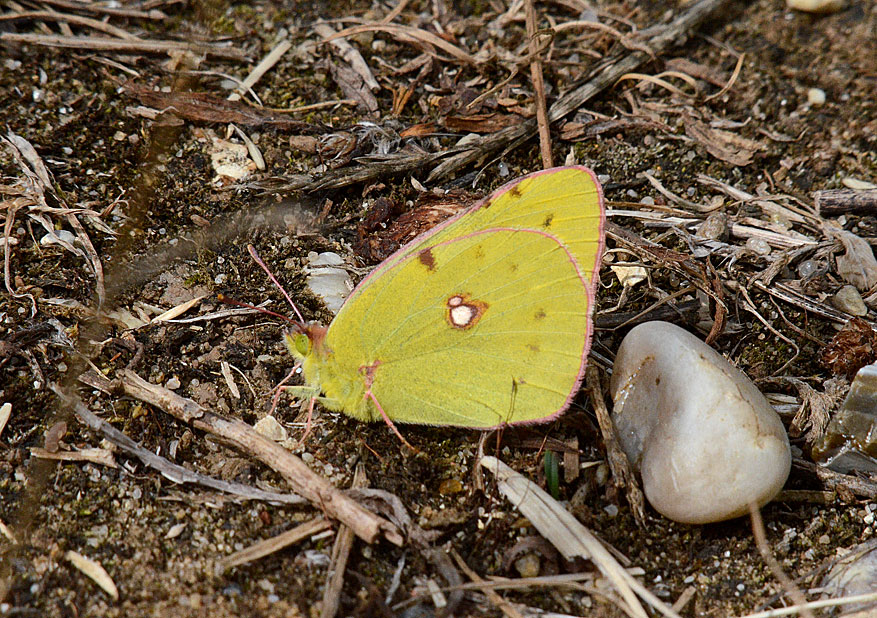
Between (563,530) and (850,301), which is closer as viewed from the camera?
(563,530)

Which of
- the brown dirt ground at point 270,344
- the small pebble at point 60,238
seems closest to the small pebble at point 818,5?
the brown dirt ground at point 270,344

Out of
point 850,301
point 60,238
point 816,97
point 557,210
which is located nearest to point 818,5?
point 816,97

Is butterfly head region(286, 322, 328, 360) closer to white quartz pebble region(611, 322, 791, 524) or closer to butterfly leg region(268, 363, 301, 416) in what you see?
butterfly leg region(268, 363, 301, 416)

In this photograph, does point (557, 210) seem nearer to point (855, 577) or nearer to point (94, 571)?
point (855, 577)

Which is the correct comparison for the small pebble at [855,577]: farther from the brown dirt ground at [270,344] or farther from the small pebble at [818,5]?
the small pebble at [818,5]

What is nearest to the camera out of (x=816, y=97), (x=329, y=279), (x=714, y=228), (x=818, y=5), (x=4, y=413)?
(x=4, y=413)

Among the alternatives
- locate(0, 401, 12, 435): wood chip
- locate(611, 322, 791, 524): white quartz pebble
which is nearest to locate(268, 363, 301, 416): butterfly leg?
locate(0, 401, 12, 435): wood chip

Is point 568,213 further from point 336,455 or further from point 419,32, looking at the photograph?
point 419,32
